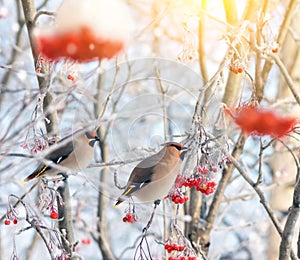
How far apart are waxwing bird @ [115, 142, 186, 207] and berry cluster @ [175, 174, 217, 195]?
7 centimetres

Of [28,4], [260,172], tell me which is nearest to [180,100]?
[260,172]

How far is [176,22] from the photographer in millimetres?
4473

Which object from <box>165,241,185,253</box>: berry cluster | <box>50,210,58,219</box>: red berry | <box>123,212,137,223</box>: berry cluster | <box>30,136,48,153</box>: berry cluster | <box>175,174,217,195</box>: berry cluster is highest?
<box>30,136,48,153</box>: berry cluster

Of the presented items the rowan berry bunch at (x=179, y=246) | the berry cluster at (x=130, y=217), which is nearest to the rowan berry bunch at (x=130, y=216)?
→ the berry cluster at (x=130, y=217)

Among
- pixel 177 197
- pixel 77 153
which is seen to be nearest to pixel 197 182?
pixel 177 197

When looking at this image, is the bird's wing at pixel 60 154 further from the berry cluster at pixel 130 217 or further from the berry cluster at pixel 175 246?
the berry cluster at pixel 175 246

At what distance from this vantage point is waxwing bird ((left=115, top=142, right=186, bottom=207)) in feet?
5.41

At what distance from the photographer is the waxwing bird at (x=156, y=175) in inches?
64.9

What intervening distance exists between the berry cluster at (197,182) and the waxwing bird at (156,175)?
0.07 meters

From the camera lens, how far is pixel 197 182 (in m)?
1.81

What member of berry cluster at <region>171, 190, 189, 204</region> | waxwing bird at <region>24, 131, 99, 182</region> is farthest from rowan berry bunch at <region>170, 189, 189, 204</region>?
waxwing bird at <region>24, 131, 99, 182</region>

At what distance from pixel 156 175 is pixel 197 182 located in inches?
8.5

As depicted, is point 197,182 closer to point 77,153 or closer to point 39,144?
point 77,153

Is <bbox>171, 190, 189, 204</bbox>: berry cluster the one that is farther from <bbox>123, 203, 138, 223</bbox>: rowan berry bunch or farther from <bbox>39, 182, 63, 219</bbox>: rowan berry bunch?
<bbox>39, 182, 63, 219</bbox>: rowan berry bunch
